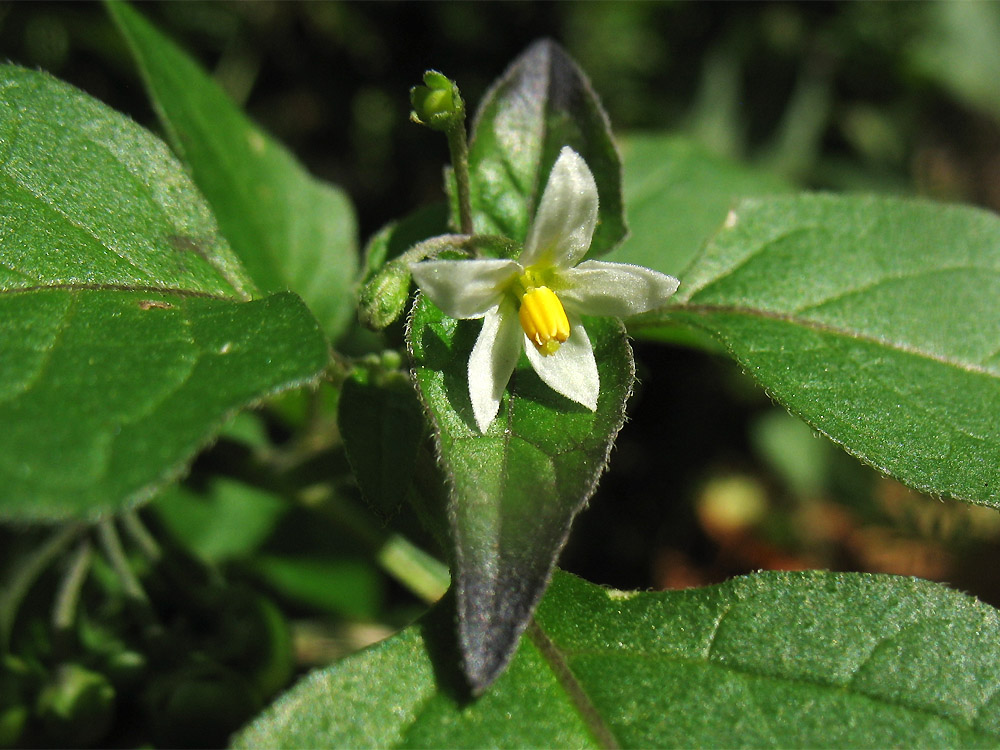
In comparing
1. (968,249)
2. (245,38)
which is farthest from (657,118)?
(968,249)

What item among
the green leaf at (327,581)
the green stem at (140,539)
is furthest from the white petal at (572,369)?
the green leaf at (327,581)

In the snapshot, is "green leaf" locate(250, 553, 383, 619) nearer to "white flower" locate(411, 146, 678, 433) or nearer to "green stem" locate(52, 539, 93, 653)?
"green stem" locate(52, 539, 93, 653)

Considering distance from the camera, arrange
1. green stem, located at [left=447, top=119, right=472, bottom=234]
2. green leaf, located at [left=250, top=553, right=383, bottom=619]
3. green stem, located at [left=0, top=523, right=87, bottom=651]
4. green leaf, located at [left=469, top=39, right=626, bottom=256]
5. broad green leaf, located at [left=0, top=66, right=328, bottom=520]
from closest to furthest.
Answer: broad green leaf, located at [left=0, top=66, right=328, bottom=520], green stem, located at [left=447, top=119, right=472, bottom=234], green leaf, located at [left=469, top=39, right=626, bottom=256], green stem, located at [left=0, top=523, right=87, bottom=651], green leaf, located at [left=250, top=553, right=383, bottom=619]

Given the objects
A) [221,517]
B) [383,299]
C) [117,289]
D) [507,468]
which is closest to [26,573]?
[221,517]

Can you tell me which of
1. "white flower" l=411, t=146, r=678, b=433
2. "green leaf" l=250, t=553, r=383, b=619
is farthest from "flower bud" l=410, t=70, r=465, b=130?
"green leaf" l=250, t=553, r=383, b=619

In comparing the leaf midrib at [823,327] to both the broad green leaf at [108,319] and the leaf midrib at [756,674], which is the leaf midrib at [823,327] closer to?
the leaf midrib at [756,674]

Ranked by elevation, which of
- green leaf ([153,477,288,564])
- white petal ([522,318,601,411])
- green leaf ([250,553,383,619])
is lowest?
green leaf ([250,553,383,619])

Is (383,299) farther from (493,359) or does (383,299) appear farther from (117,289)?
(117,289)
